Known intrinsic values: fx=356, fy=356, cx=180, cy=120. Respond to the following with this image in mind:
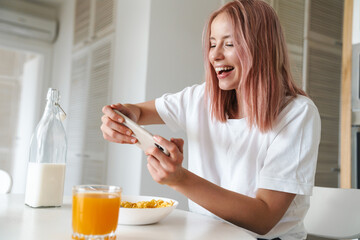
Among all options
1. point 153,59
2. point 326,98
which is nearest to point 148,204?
point 153,59

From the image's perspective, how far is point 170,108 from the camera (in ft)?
4.38

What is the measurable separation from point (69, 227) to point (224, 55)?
0.68 metres

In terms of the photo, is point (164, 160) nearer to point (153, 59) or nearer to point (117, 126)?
point (117, 126)

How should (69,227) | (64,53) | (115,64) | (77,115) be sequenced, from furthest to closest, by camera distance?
(64,53) < (77,115) < (115,64) < (69,227)

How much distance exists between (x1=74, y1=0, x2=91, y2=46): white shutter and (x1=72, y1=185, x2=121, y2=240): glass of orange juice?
9.74 feet

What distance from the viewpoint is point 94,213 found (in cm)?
60

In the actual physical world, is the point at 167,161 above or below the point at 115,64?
below

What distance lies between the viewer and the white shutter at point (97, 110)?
2931mm

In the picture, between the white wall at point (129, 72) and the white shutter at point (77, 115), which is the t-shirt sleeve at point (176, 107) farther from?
the white shutter at point (77, 115)

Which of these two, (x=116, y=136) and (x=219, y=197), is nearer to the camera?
(x=219, y=197)

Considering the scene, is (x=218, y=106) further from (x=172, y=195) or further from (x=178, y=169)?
(x=172, y=195)

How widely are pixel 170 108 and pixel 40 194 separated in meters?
0.59

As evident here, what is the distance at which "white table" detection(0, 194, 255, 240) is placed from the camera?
0.66 meters

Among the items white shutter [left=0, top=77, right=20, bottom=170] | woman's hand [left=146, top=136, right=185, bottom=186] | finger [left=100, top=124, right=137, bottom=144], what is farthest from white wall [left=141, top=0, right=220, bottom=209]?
white shutter [left=0, top=77, right=20, bottom=170]
